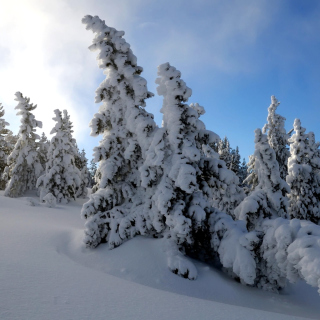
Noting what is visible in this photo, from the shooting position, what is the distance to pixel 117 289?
15.2ft

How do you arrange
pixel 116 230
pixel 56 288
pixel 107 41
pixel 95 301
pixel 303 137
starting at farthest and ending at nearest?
pixel 303 137, pixel 107 41, pixel 116 230, pixel 56 288, pixel 95 301

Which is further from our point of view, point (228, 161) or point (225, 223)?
point (228, 161)

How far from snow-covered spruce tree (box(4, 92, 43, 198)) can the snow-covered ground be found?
708 inches

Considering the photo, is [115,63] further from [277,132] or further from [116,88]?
[277,132]

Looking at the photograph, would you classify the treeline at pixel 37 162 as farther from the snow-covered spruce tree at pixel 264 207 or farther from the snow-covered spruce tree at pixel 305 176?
the snow-covered spruce tree at pixel 305 176

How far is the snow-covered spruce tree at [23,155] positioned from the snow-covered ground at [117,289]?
1797 cm

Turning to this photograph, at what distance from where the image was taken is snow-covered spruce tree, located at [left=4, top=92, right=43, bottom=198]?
24.7 metres

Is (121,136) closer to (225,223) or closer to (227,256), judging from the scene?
(225,223)

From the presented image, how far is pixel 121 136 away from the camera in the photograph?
10.1m

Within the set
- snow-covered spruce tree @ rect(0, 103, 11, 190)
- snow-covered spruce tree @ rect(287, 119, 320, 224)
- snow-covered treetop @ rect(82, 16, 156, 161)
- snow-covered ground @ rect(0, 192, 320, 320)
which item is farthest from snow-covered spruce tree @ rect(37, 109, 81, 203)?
snow-covered spruce tree @ rect(287, 119, 320, 224)

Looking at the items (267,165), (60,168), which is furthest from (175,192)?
(60,168)

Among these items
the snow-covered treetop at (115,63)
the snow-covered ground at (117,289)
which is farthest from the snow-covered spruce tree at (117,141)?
→ the snow-covered ground at (117,289)

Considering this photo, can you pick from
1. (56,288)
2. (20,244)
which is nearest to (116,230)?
(20,244)

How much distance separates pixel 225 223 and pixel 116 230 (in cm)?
393
